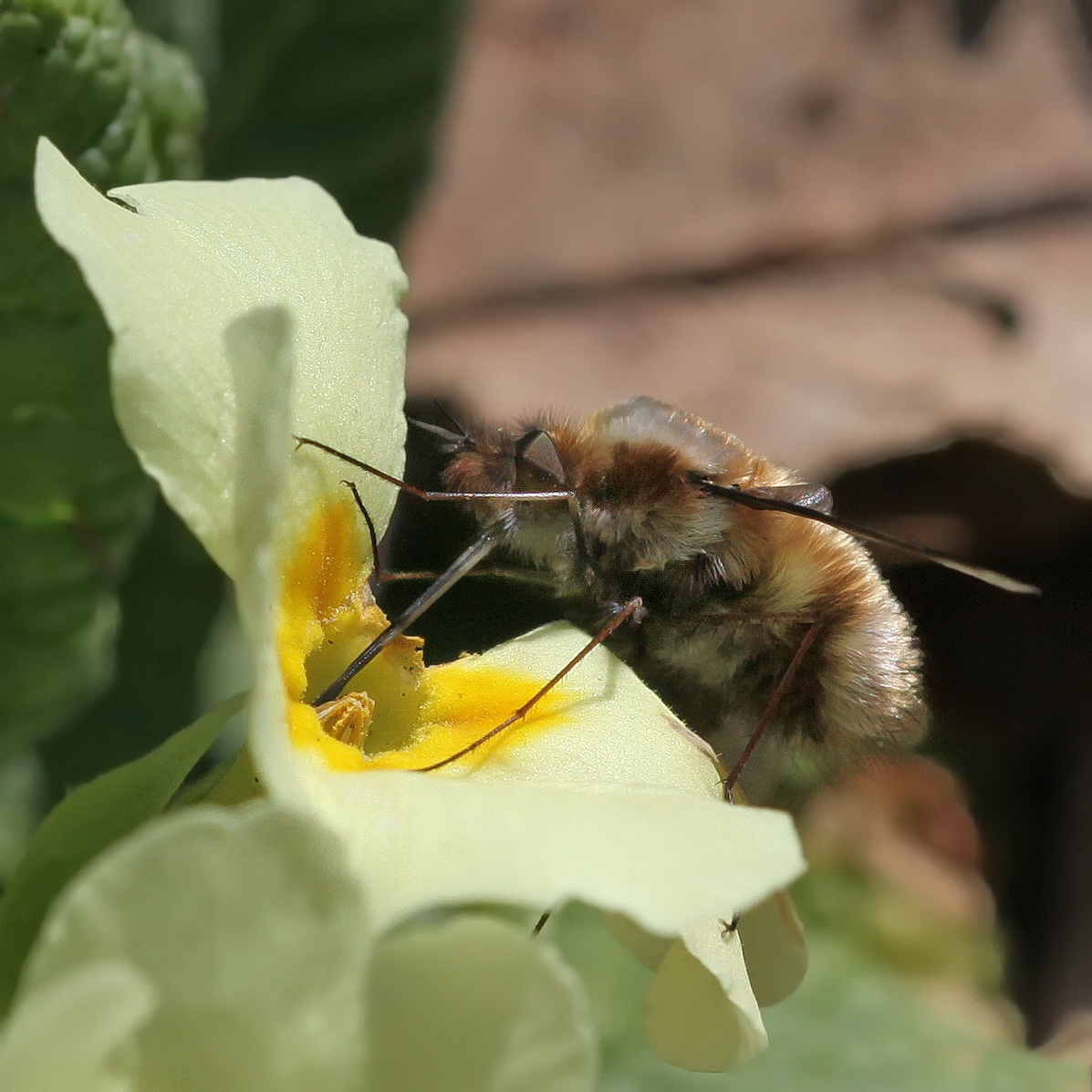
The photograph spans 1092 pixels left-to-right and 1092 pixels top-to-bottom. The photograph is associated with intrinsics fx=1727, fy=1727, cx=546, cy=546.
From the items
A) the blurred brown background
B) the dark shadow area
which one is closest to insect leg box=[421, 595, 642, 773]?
the blurred brown background

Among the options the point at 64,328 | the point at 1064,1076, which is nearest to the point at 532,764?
the point at 64,328

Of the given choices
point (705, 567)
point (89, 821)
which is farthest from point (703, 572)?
point (89, 821)

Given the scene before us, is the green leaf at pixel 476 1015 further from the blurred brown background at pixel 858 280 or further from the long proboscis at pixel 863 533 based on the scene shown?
the blurred brown background at pixel 858 280

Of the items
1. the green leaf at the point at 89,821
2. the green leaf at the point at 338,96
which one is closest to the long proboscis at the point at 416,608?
the green leaf at the point at 89,821

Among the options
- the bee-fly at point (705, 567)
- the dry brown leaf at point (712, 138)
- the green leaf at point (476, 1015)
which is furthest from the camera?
the dry brown leaf at point (712, 138)

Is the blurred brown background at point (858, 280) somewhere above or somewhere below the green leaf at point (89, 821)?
below

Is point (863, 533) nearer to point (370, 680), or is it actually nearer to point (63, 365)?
point (370, 680)

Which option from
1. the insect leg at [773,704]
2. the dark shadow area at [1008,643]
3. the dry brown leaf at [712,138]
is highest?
the insect leg at [773,704]
